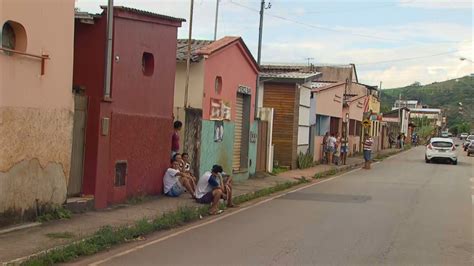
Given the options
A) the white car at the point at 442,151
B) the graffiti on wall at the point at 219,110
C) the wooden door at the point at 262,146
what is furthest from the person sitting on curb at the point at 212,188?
the white car at the point at 442,151

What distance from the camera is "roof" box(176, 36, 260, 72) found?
1659 cm

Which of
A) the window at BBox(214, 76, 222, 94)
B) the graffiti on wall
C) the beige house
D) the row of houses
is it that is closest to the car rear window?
the row of houses

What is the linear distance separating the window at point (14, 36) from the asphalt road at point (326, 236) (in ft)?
11.8

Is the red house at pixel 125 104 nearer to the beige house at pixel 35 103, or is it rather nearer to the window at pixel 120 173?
the window at pixel 120 173

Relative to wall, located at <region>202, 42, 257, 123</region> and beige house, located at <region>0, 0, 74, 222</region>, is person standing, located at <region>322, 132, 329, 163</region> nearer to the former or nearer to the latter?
wall, located at <region>202, 42, 257, 123</region>

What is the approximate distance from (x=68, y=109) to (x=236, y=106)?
969 centimetres

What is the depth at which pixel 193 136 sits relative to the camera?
53.8 feet

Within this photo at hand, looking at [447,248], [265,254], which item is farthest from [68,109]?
[447,248]

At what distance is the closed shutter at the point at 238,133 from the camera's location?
2037 cm

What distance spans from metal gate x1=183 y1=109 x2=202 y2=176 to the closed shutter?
368cm

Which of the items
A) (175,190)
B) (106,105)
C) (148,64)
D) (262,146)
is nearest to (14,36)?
(106,105)

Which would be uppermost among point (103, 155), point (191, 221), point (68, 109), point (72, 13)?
point (72, 13)

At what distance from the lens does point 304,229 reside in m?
10.9

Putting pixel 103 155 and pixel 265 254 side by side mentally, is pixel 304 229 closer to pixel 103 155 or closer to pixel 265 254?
pixel 265 254
